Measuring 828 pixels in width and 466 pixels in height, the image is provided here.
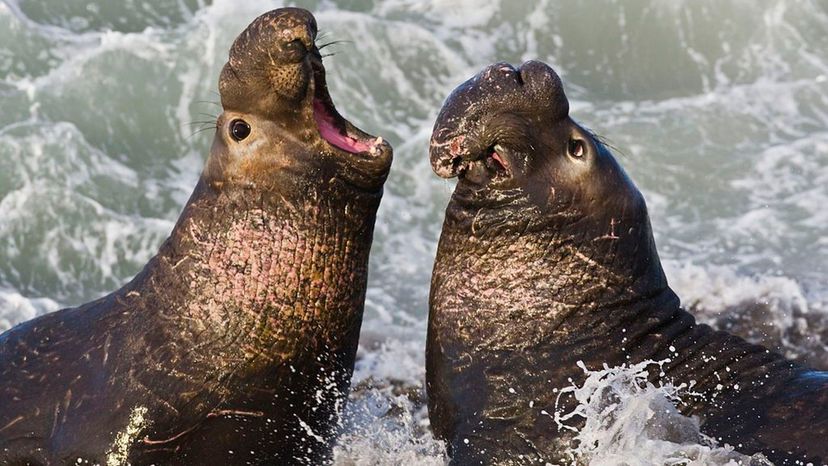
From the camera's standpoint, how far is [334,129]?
7.91 meters

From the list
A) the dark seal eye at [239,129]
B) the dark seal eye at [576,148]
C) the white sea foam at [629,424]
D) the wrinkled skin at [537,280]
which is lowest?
the white sea foam at [629,424]

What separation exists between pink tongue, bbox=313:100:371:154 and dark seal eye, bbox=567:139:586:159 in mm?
1258

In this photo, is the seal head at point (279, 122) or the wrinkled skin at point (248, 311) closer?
the wrinkled skin at point (248, 311)

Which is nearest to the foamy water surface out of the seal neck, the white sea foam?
the seal neck

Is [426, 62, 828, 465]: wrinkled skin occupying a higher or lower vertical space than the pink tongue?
lower

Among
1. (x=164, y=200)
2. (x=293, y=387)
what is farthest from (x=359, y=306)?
(x=164, y=200)

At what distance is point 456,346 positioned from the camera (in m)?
6.95

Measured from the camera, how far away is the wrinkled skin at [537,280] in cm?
680

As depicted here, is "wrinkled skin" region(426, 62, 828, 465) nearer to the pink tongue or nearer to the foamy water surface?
the pink tongue

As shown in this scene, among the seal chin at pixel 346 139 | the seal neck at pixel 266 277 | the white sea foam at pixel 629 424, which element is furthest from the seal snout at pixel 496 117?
the white sea foam at pixel 629 424

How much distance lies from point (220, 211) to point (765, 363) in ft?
9.42

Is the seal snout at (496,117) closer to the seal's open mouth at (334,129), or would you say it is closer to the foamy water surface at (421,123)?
the seal's open mouth at (334,129)

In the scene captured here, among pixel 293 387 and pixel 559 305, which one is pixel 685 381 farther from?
pixel 293 387

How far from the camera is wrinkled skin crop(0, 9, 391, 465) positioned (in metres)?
7.57
